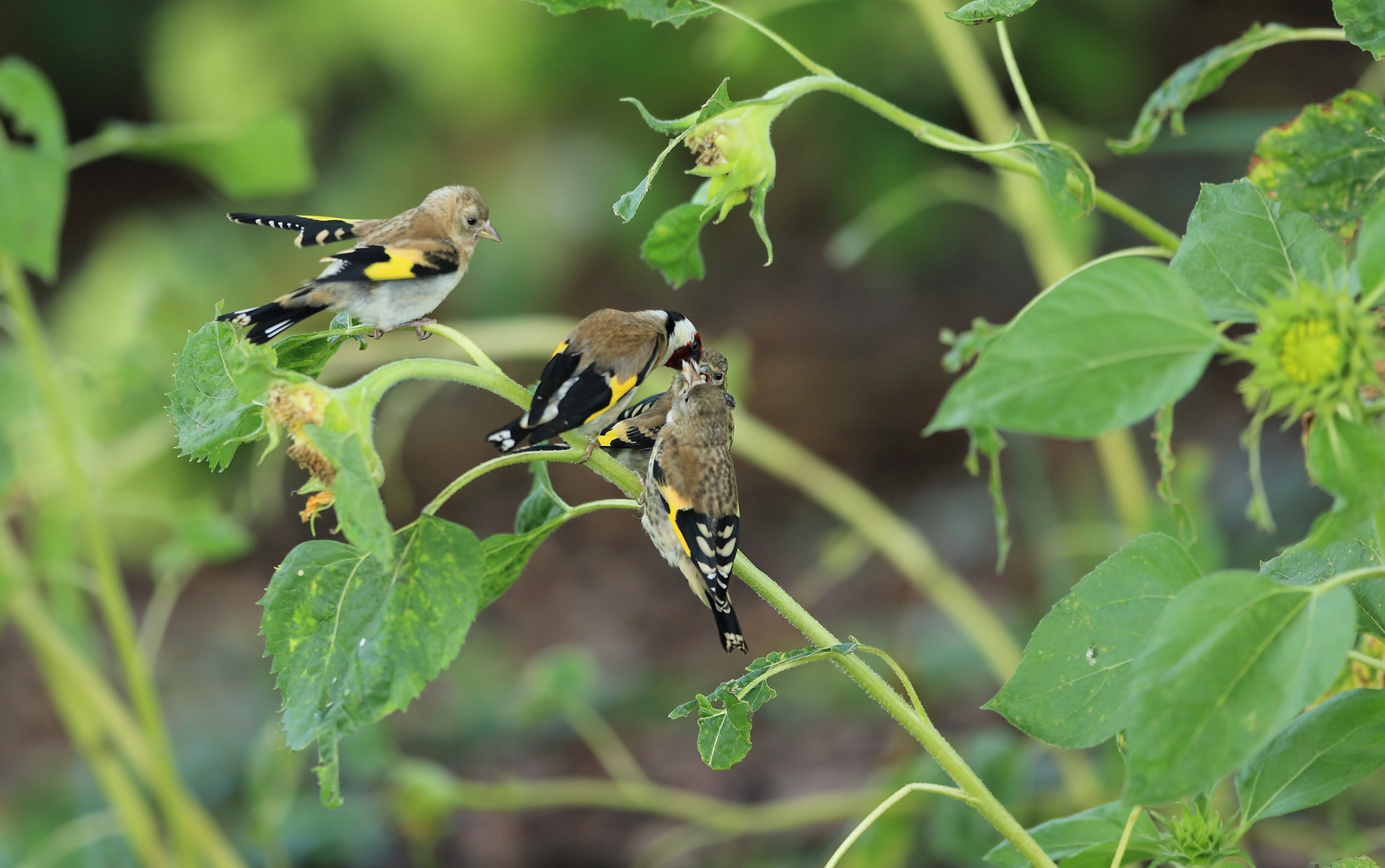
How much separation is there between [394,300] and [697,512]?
0.22 meters

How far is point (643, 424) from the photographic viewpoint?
0.87 meters

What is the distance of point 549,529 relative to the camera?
624 mm

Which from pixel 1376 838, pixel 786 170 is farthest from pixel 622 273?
pixel 1376 838

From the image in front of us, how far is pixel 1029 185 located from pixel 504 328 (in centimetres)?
62

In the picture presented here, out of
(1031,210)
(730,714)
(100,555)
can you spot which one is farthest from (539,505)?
(1031,210)

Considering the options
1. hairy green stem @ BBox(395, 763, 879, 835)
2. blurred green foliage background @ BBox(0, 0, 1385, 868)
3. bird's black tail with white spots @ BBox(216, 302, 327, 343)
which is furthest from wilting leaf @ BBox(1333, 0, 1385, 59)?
blurred green foliage background @ BBox(0, 0, 1385, 868)

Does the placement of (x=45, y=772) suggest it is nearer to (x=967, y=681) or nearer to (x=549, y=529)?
(x=967, y=681)

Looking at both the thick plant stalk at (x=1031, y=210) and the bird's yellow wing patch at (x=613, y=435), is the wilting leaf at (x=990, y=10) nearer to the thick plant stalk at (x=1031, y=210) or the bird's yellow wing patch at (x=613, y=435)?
the bird's yellow wing patch at (x=613, y=435)

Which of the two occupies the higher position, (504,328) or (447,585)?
(447,585)

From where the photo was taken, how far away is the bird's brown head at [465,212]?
81cm

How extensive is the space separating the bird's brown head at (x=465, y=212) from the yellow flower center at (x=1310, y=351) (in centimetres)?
51

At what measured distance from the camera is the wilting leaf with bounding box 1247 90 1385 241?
1.88ft

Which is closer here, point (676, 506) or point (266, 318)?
point (266, 318)

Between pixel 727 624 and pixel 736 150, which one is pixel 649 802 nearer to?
pixel 727 624
